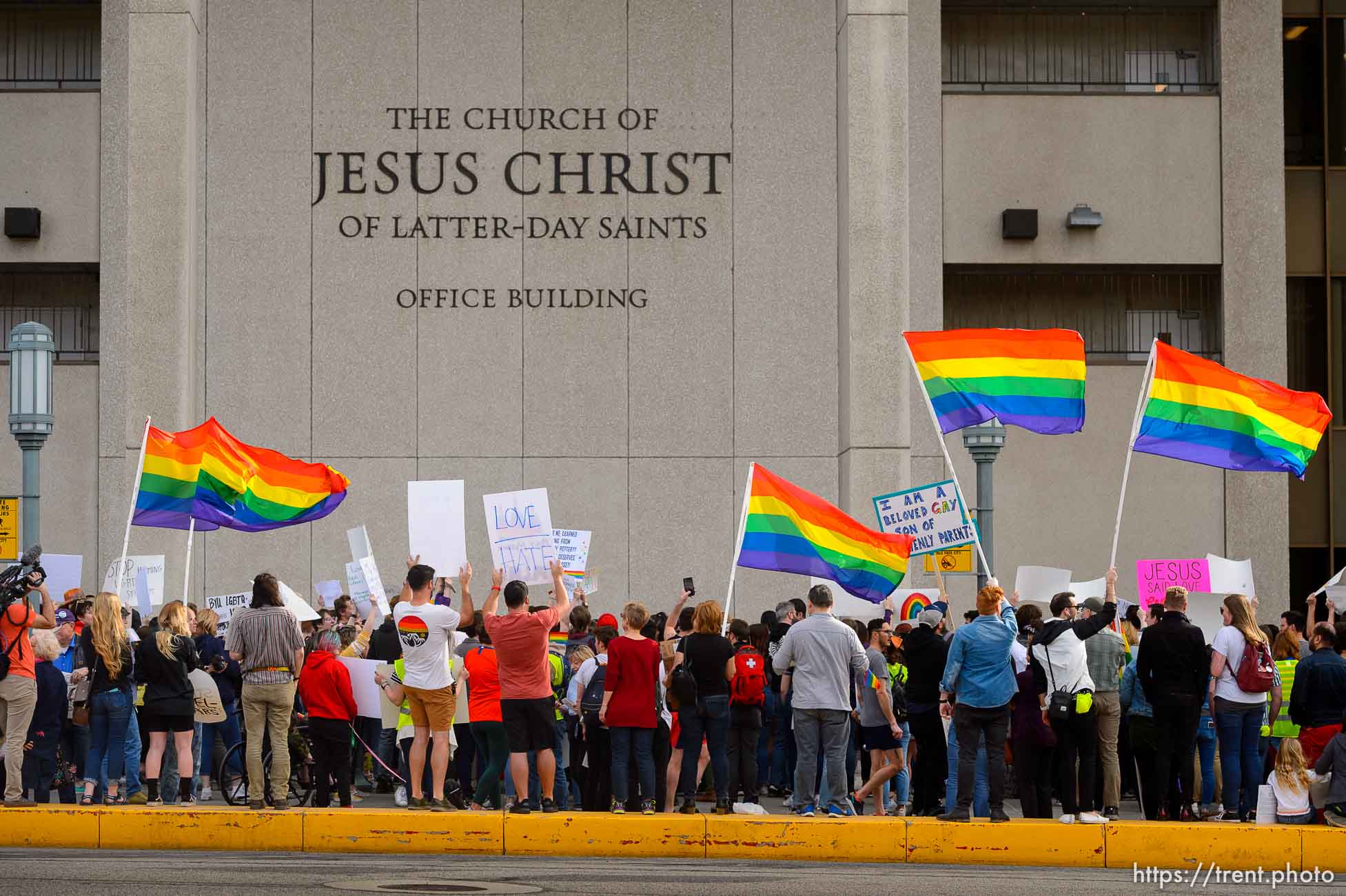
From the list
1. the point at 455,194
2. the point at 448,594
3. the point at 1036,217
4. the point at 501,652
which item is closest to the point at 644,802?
the point at 501,652

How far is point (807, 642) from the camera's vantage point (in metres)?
13.4

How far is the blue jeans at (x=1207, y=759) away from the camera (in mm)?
14953

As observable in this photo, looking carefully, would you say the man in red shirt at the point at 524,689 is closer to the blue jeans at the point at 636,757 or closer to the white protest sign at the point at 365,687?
the blue jeans at the point at 636,757

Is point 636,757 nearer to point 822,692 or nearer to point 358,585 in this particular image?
point 822,692

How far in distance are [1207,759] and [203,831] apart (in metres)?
8.52

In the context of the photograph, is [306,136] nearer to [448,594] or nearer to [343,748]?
[448,594]

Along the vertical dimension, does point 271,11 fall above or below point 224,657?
above

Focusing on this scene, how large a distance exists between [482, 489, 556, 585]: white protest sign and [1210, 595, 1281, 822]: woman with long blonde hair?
6.58 metres

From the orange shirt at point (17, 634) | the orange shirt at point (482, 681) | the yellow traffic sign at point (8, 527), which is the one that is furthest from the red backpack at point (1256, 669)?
the yellow traffic sign at point (8, 527)

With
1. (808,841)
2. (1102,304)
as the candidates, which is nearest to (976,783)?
(808,841)

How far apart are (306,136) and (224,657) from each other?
9.85 meters

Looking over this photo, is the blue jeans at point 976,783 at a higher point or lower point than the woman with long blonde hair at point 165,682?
lower

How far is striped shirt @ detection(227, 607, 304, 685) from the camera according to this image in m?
13.0

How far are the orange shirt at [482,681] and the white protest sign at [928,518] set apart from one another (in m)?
4.56
